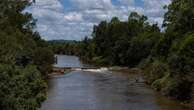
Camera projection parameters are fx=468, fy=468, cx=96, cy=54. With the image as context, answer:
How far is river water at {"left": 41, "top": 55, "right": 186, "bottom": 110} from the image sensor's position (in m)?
50.3

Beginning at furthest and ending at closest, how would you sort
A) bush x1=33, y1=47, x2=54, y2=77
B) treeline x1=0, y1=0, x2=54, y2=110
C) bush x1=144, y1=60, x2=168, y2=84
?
bush x1=33, y1=47, x2=54, y2=77
bush x1=144, y1=60, x2=168, y2=84
treeline x1=0, y1=0, x2=54, y2=110

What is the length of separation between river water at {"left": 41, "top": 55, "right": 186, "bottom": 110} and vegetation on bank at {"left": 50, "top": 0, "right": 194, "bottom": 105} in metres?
2.51

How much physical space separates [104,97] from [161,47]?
20587mm

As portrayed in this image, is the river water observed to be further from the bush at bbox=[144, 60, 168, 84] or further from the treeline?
the treeline

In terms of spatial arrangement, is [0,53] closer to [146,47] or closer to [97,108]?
[97,108]

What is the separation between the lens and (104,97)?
58.2 m

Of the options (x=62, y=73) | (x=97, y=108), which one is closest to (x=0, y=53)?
(x=97, y=108)

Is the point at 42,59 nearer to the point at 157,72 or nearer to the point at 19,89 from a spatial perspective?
the point at 157,72

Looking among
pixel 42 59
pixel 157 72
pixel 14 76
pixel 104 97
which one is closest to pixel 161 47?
pixel 157 72

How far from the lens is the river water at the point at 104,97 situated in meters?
50.3

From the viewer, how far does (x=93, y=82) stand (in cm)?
7788

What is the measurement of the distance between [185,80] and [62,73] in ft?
154

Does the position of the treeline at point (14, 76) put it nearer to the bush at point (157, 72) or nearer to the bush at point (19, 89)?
the bush at point (19, 89)

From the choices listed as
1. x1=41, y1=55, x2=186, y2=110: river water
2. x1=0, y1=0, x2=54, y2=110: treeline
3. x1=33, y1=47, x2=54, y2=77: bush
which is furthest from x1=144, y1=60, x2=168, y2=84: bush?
x1=0, y1=0, x2=54, y2=110: treeline
